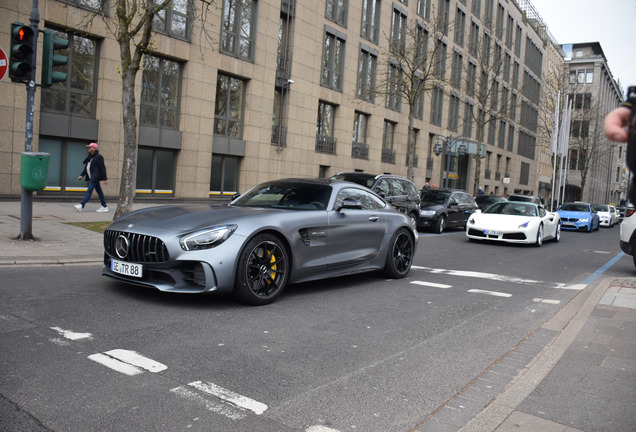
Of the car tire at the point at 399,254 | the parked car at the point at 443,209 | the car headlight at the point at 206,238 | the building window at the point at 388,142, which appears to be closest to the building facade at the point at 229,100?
the building window at the point at 388,142

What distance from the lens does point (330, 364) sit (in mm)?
4254

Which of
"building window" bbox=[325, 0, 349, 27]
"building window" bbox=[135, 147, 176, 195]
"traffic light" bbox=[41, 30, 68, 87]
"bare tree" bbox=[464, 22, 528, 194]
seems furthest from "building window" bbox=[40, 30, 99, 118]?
"bare tree" bbox=[464, 22, 528, 194]

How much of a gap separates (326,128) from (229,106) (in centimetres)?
737

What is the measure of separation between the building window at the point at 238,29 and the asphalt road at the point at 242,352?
1695 cm

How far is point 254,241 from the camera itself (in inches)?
233

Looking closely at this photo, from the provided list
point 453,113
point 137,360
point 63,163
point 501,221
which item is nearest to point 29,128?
point 137,360

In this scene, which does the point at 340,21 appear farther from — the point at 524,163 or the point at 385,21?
the point at 524,163

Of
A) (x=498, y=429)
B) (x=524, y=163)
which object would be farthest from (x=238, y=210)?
(x=524, y=163)

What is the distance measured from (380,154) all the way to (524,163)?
40.5 meters

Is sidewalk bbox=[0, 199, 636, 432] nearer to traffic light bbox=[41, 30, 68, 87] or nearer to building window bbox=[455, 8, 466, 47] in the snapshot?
traffic light bbox=[41, 30, 68, 87]

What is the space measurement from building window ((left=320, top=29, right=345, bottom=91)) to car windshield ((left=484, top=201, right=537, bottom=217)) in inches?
571

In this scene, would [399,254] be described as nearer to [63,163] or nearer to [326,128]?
[63,163]

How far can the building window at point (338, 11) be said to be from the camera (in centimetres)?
2875

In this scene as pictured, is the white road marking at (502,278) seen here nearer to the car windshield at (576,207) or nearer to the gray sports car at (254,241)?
the gray sports car at (254,241)
